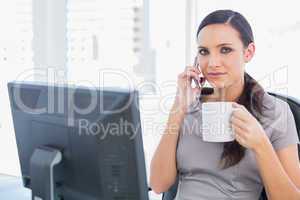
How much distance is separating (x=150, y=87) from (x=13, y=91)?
0.96m

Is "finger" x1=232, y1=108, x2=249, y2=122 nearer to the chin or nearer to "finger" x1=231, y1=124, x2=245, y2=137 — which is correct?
"finger" x1=231, y1=124, x2=245, y2=137

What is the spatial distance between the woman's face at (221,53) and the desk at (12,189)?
105 centimetres

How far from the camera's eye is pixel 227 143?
54.5 inches

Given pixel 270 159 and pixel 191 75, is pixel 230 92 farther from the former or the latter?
pixel 270 159

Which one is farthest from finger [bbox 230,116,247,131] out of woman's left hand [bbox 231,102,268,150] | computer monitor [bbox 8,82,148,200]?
computer monitor [bbox 8,82,148,200]

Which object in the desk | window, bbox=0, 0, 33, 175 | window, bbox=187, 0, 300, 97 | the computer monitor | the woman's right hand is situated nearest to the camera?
the computer monitor

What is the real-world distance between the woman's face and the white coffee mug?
0.25m

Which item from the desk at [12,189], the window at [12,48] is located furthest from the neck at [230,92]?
the window at [12,48]

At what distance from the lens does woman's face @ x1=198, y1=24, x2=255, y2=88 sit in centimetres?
135

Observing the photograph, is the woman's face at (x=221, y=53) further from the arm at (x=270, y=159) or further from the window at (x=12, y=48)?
the window at (x=12, y=48)

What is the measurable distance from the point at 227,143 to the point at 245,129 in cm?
22

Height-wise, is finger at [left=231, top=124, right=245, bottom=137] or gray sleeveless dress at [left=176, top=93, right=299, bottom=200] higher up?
finger at [left=231, top=124, right=245, bottom=137]

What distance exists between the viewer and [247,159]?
1366mm

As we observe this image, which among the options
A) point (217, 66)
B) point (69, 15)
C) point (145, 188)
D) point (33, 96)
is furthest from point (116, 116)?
point (69, 15)
